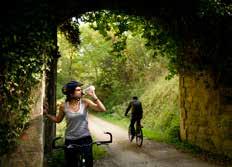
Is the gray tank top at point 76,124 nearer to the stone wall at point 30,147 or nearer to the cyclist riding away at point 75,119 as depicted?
the cyclist riding away at point 75,119

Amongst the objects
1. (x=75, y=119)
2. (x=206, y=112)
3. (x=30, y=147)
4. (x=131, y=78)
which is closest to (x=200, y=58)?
(x=206, y=112)

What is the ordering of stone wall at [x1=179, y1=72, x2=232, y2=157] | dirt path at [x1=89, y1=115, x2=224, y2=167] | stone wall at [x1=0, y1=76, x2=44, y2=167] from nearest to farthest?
stone wall at [x1=0, y1=76, x2=44, y2=167] → dirt path at [x1=89, y1=115, x2=224, y2=167] → stone wall at [x1=179, y1=72, x2=232, y2=157]

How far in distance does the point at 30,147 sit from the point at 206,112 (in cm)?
680

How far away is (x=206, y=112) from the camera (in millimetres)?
13094

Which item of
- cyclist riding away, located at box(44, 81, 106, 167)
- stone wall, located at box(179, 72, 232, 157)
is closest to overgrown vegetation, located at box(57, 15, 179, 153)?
stone wall, located at box(179, 72, 232, 157)

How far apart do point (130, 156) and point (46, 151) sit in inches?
112

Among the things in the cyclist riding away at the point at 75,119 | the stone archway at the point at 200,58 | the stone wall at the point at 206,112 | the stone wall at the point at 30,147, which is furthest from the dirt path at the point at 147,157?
the cyclist riding away at the point at 75,119

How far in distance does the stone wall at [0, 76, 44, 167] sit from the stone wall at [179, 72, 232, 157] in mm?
5814

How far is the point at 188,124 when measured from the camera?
1473cm

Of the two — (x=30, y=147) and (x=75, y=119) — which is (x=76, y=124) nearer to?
(x=75, y=119)

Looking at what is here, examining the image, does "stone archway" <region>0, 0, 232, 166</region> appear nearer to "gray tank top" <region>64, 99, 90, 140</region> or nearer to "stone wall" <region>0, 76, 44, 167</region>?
"stone wall" <region>0, 76, 44, 167</region>

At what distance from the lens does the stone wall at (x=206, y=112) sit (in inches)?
467

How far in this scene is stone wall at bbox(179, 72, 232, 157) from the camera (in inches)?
467

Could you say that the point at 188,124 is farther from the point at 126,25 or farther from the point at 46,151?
the point at 46,151
